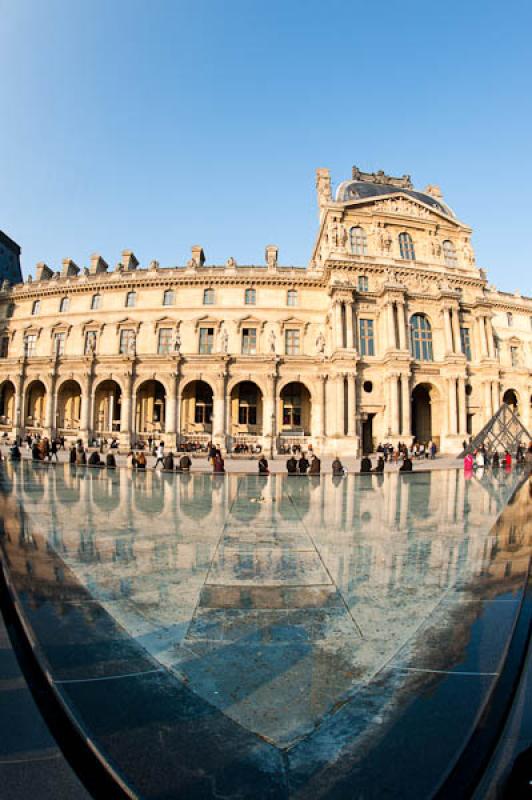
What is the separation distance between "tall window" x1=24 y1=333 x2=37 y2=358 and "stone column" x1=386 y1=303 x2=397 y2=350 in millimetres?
34704

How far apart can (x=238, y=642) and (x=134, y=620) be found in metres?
0.95

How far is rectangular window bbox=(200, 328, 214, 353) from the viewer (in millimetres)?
35906

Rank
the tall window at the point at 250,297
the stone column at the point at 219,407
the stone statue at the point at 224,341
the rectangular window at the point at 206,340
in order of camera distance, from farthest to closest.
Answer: the tall window at the point at 250,297, the rectangular window at the point at 206,340, the stone statue at the point at 224,341, the stone column at the point at 219,407

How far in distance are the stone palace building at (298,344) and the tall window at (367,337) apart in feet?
0.32

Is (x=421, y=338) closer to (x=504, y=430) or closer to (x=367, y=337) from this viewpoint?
(x=367, y=337)

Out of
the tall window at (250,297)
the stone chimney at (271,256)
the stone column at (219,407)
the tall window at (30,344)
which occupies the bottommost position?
the stone column at (219,407)

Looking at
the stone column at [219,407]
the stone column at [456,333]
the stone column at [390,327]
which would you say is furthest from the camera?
the stone column at [456,333]

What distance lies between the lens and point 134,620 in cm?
319

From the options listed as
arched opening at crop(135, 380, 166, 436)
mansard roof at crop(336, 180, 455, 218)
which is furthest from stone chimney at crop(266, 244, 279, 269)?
arched opening at crop(135, 380, 166, 436)

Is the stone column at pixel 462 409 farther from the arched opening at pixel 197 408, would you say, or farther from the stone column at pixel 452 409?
the arched opening at pixel 197 408

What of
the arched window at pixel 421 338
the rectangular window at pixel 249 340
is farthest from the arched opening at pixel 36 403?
the arched window at pixel 421 338

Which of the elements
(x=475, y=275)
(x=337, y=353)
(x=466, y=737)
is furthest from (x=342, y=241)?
(x=466, y=737)

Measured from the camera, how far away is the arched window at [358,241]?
117 feet

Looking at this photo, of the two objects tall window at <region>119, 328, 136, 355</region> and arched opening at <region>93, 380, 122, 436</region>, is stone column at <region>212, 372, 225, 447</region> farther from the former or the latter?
arched opening at <region>93, 380, 122, 436</region>
